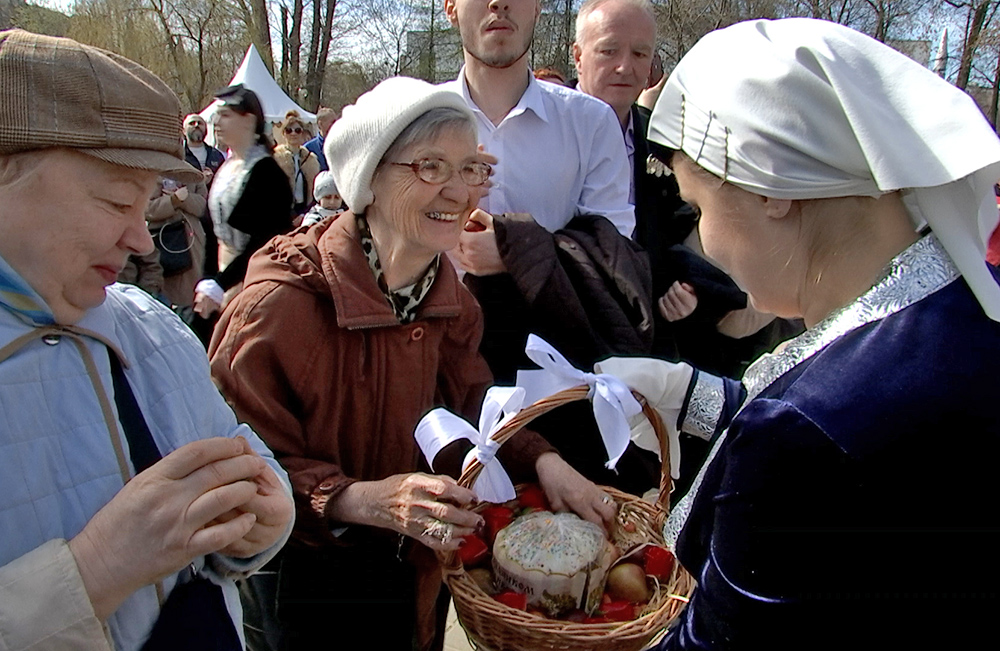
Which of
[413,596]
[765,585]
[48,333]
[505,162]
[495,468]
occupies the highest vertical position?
[505,162]

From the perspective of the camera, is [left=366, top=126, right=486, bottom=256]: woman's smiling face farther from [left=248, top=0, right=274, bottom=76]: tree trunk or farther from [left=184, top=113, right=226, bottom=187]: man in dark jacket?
[left=248, top=0, right=274, bottom=76]: tree trunk

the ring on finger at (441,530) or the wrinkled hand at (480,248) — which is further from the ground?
the wrinkled hand at (480,248)

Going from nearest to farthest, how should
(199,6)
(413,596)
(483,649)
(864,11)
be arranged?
(483,649) → (413,596) → (864,11) → (199,6)

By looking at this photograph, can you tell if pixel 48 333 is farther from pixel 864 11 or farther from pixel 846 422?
pixel 864 11

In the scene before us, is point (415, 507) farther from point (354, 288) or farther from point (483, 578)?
point (354, 288)

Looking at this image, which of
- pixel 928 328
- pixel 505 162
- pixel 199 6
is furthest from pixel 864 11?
pixel 928 328

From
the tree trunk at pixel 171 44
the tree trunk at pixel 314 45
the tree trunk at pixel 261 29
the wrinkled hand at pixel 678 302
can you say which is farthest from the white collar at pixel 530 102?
the tree trunk at pixel 314 45

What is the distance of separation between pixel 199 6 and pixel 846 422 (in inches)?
913

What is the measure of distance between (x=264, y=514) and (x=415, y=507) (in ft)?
1.44

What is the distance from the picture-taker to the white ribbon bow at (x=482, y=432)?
1.57 metres

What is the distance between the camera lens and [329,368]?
169cm

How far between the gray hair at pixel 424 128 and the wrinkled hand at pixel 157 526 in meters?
0.98

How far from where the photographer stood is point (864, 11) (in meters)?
18.6

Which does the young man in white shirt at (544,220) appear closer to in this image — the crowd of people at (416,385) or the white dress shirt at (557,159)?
the white dress shirt at (557,159)
